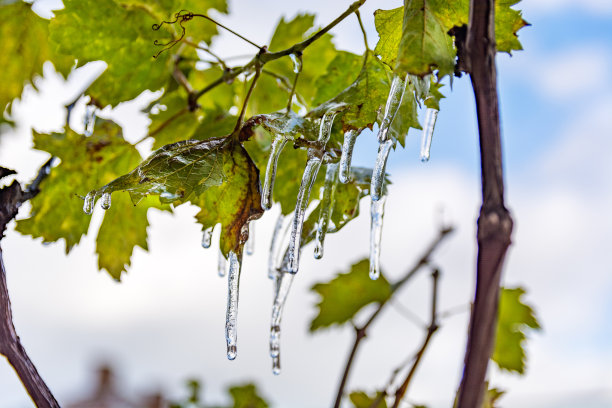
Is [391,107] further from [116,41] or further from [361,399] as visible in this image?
[361,399]

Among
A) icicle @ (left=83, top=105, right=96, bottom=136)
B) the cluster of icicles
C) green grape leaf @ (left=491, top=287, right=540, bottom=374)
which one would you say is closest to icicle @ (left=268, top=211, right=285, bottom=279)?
the cluster of icicles

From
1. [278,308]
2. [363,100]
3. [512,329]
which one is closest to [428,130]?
[363,100]

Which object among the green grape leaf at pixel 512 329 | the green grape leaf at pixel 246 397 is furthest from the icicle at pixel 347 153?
the green grape leaf at pixel 246 397

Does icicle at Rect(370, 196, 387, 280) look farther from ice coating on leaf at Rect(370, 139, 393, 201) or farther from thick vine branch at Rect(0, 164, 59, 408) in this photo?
thick vine branch at Rect(0, 164, 59, 408)

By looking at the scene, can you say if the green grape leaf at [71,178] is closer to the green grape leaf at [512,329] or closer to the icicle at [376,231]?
the icicle at [376,231]

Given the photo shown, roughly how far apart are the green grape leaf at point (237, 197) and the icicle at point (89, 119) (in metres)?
0.26

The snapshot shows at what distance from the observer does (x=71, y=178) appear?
646 millimetres

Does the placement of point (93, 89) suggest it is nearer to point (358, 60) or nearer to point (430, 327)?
point (358, 60)

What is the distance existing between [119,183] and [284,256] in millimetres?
152

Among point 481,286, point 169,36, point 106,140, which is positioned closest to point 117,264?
point 106,140

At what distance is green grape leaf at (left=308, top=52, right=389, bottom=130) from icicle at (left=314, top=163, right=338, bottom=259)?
0.16 ft

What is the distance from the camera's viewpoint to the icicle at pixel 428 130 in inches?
18.1

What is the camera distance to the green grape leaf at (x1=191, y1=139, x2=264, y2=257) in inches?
18.7

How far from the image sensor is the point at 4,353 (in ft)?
1.22
